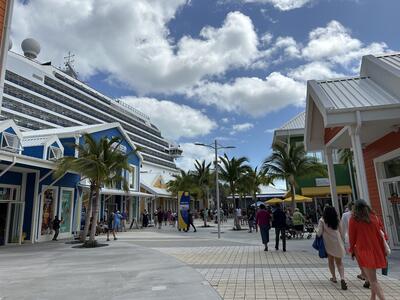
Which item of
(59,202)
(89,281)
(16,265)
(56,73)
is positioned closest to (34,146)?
(59,202)

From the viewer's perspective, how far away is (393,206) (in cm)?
1105

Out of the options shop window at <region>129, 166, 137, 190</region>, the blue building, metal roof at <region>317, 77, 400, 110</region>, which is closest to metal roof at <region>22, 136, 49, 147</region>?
the blue building

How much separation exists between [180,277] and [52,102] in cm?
6789

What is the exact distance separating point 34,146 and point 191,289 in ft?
48.2

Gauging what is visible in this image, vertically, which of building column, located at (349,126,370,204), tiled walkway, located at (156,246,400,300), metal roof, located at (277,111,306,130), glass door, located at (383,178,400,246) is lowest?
tiled walkway, located at (156,246,400,300)

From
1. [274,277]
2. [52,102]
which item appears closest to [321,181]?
[274,277]

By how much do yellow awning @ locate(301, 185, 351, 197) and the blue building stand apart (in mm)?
15982

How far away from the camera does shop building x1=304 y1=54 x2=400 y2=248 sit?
802 centimetres

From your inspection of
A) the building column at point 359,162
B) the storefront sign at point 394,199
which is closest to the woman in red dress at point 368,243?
the building column at point 359,162

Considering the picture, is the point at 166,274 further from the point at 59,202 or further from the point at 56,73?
the point at 56,73

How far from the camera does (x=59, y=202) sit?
18.1 meters

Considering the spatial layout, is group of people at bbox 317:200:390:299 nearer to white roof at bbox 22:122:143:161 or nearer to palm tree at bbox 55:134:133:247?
palm tree at bbox 55:134:133:247

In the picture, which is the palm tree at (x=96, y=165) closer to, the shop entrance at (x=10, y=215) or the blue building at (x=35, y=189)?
the blue building at (x=35, y=189)

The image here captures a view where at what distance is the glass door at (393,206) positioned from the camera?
35.5 ft
